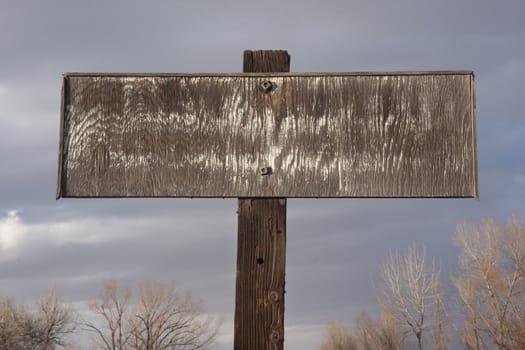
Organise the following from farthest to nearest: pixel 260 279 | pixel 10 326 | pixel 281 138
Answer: pixel 10 326 → pixel 281 138 → pixel 260 279

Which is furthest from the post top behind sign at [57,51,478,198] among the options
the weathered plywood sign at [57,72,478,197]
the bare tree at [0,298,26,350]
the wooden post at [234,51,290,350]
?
the bare tree at [0,298,26,350]

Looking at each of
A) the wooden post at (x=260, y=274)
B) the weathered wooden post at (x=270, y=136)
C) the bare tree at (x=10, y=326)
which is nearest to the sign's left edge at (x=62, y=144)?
the weathered wooden post at (x=270, y=136)

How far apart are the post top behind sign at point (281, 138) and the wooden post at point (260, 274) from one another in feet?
0.53

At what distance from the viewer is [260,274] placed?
496 centimetres

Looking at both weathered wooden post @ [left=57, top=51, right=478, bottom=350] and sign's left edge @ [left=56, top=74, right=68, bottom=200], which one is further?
sign's left edge @ [left=56, top=74, right=68, bottom=200]

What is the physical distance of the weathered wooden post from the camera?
5129 mm

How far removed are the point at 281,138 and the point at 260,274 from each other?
3.02 feet

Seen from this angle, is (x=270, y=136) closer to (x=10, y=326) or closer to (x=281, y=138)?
(x=281, y=138)

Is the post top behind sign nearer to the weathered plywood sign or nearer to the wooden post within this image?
the weathered plywood sign

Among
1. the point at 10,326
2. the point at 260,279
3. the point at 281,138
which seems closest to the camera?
the point at 260,279

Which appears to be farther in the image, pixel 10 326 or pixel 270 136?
pixel 10 326

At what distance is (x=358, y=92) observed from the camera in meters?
5.24

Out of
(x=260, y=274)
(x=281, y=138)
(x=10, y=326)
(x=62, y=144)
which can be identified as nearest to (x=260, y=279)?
(x=260, y=274)

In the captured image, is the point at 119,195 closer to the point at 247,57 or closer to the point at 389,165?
the point at 247,57
